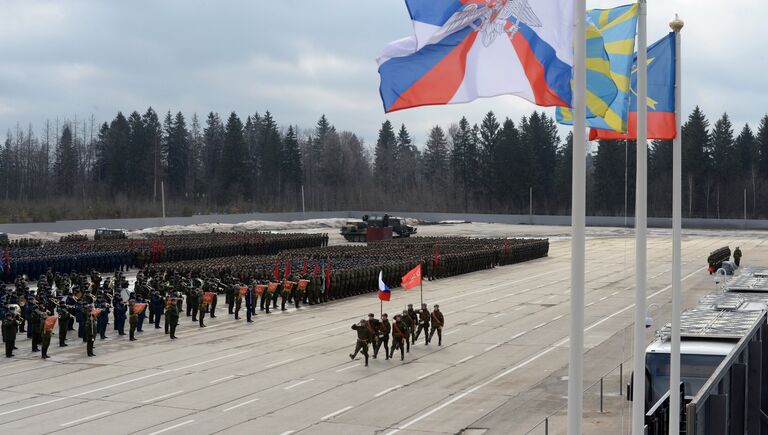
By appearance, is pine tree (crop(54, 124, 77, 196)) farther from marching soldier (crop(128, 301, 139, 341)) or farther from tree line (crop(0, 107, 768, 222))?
marching soldier (crop(128, 301, 139, 341))

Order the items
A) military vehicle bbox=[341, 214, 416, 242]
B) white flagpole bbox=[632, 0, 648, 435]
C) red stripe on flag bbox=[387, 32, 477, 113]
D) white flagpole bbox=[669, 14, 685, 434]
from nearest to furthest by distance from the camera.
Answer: red stripe on flag bbox=[387, 32, 477, 113] < white flagpole bbox=[632, 0, 648, 435] < white flagpole bbox=[669, 14, 685, 434] < military vehicle bbox=[341, 214, 416, 242]

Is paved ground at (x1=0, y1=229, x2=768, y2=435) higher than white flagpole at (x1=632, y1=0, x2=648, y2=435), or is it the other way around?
white flagpole at (x1=632, y1=0, x2=648, y2=435)

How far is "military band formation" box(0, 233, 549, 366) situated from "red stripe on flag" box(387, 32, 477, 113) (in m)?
10.9

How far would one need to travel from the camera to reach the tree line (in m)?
102

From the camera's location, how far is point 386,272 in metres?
33.1

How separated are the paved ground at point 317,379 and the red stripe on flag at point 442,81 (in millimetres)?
6654

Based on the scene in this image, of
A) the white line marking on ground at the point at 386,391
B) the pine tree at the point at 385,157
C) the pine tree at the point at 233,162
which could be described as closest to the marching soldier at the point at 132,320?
the white line marking on ground at the point at 386,391

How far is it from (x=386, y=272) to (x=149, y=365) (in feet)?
50.9

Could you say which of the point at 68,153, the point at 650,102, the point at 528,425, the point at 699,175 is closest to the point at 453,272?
the point at 528,425

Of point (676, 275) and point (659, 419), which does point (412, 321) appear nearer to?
point (659, 419)

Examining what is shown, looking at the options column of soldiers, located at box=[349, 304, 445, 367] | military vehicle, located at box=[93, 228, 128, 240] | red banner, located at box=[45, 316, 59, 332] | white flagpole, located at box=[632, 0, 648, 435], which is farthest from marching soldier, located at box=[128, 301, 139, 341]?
military vehicle, located at box=[93, 228, 128, 240]

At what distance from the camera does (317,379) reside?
1692 centimetres

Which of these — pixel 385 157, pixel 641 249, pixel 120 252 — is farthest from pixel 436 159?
pixel 641 249

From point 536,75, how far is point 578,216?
129 cm
